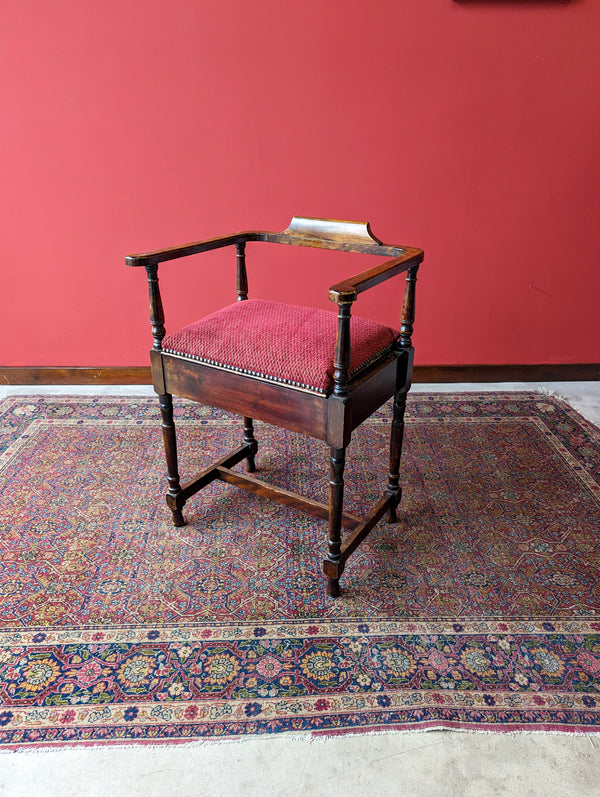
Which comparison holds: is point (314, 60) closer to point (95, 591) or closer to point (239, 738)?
point (95, 591)

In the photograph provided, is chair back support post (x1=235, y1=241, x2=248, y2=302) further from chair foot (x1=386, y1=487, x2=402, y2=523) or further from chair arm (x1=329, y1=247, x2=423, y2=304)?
chair foot (x1=386, y1=487, x2=402, y2=523)

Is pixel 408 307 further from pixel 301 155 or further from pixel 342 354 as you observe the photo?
pixel 301 155

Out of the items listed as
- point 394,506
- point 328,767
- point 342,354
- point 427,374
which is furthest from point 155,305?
point 427,374

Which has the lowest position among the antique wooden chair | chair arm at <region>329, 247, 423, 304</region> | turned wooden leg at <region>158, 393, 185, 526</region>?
turned wooden leg at <region>158, 393, 185, 526</region>

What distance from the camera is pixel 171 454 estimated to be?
2.00m

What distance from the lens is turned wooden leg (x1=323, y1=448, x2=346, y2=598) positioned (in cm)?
161

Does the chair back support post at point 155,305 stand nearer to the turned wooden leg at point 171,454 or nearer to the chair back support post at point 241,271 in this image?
the turned wooden leg at point 171,454

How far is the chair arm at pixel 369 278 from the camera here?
1395 millimetres

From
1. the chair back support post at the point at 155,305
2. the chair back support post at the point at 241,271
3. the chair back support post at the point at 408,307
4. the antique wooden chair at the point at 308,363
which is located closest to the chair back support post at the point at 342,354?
the antique wooden chair at the point at 308,363

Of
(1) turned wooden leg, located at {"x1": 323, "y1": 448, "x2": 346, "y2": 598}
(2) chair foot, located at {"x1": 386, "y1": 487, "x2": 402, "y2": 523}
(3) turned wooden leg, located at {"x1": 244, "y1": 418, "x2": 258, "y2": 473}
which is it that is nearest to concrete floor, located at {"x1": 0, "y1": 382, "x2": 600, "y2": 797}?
(1) turned wooden leg, located at {"x1": 323, "y1": 448, "x2": 346, "y2": 598}

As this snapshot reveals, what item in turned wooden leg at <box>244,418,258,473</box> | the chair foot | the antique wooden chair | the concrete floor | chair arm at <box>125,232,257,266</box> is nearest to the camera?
the concrete floor

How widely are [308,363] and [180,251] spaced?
0.58 metres

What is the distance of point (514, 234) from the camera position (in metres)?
2.94

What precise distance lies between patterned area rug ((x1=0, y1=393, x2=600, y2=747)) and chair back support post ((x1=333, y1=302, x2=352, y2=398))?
697 millimetres
